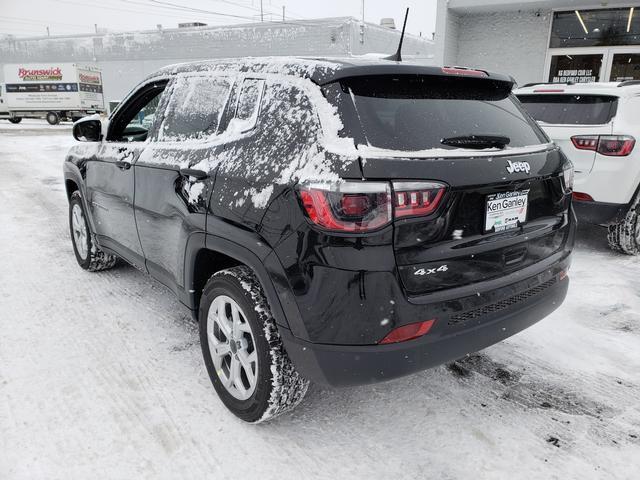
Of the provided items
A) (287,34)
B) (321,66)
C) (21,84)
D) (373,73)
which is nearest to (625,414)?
(373,73)

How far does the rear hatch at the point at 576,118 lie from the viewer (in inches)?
184

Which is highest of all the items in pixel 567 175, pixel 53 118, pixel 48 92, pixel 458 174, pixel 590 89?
pixel 590 89

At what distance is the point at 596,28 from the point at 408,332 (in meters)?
12.2

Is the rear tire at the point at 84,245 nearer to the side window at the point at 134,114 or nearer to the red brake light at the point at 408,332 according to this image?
the side window at the point at 134,114

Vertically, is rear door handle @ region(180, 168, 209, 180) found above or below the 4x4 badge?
below

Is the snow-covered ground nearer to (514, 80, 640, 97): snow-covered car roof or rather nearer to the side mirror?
the side mirror

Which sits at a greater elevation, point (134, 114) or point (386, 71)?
point (386, 71)

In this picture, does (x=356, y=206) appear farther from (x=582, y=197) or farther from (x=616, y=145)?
(x=616, y=145)

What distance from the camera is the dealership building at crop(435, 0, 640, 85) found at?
11109 millimetres

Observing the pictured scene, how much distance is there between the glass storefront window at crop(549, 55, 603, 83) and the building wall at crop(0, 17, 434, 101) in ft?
63.2

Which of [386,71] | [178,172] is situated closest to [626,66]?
[386,71]

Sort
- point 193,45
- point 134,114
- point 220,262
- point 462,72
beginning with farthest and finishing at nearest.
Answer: point 193,45 < point 134,114 < point 220,262 < point 462,72

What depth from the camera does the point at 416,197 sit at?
6.33 ft

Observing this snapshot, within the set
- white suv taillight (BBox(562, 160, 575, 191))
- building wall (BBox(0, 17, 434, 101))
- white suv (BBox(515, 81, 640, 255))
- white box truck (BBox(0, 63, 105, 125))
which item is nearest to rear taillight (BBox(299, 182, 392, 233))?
white suv taillight (BBox(562, 160, 575, 191))
